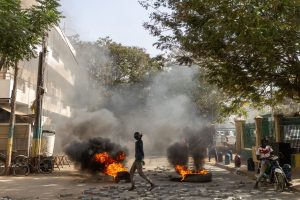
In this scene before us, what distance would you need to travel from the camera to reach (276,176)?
1207cm

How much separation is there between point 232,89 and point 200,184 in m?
5.61

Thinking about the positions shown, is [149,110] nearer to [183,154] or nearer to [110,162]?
[183,154]

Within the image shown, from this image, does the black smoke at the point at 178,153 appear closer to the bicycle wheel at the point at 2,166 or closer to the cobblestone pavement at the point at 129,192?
the cobblestone pavement at the point at 129,192

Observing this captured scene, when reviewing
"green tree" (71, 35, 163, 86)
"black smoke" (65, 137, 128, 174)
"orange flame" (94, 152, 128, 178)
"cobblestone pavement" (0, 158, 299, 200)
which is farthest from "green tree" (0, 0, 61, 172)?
"green tree" (71, 35, 163, 86)

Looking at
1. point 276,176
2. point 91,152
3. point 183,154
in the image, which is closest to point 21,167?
point 91,152

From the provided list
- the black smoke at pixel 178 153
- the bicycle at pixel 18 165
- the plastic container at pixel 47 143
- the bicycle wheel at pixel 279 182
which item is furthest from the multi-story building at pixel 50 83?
the bicycle wheel at pixel 279 182

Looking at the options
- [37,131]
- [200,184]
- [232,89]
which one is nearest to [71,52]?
[37,131]

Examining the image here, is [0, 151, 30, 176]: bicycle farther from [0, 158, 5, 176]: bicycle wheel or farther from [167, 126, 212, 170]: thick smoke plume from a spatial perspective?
[167, 126, 212, 170]: thick smoke plume

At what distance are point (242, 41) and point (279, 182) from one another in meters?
4.49

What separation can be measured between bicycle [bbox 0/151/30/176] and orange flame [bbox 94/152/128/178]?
14.5 ft

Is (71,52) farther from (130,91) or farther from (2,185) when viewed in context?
(2,185)

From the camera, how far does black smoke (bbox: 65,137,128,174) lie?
16.3 meters

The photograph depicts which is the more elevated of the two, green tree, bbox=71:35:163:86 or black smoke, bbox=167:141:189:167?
green tree, bbox=71:35:163:86

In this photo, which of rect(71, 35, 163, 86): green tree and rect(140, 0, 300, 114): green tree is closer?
rect(140, 0, 300, 114): green tree
